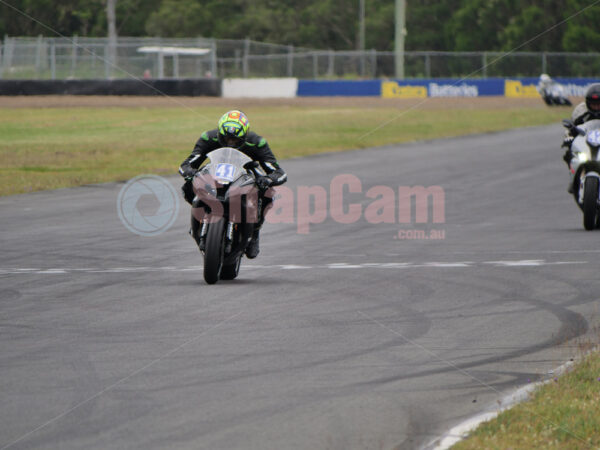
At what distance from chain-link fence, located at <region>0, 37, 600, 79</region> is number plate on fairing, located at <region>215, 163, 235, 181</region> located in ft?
121

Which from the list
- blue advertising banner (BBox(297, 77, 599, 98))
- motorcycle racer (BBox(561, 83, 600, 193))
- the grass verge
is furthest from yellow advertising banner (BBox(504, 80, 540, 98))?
the grass verge

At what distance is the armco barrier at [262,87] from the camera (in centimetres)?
4694

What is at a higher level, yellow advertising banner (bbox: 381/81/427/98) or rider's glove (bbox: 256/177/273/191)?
yellow advertising banner (bbox: 381/81/427/98)

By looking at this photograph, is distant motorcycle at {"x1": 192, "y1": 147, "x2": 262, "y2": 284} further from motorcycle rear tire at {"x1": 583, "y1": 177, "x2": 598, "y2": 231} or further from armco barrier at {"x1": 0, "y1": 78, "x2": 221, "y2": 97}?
armco barrier at {"x1": 0, "y1": 78, "x2": 221, "y2": 97}

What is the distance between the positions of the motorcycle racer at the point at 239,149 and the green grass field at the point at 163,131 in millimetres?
9054

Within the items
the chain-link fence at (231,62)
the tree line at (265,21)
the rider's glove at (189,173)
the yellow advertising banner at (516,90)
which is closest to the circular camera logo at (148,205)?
the rider's glove at (189,173)

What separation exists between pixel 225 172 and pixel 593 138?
5.58 m

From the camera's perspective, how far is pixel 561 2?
70062 mm

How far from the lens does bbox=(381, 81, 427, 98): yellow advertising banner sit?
48250mm

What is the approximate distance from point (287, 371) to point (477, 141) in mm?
23973

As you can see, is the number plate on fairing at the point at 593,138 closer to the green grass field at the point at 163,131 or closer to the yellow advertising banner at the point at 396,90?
the green grass field at the point at 163,131

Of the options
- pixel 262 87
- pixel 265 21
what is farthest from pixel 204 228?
pixel 265 21

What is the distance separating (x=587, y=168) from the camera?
12.8 metres

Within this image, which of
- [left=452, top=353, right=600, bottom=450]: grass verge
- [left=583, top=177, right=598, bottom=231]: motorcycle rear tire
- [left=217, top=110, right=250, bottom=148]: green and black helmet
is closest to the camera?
[left=452, top=353, right=600, bottom=450]: grass verge
